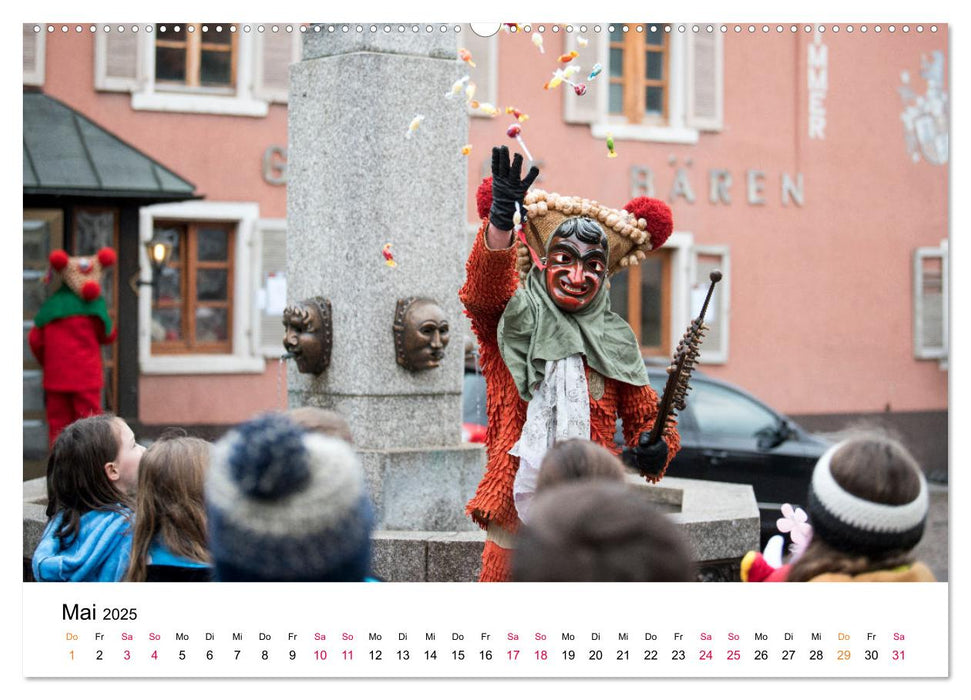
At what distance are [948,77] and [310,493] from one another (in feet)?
6.73

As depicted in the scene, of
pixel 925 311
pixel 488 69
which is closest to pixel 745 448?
pixel 925 311

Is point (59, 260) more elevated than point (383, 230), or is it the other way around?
point (59, 260)

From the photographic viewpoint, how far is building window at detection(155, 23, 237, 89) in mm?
11227

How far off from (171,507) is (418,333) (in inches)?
78.5

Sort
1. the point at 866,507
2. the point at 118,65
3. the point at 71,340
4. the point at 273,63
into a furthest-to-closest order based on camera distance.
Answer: the point at 273,63 < the point at 118,65 < the point at 71,340 < the point at 866,507

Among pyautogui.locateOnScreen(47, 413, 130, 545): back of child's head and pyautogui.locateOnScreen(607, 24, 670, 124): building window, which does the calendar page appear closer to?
pyautogui.locateOnScreen(47, 413, 130, 545): back of child's head

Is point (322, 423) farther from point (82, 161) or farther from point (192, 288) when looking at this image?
point (192, 288)

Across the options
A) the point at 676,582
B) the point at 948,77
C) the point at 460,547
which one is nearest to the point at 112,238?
the point at 460,547

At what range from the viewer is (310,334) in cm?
495

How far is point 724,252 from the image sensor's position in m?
13.8

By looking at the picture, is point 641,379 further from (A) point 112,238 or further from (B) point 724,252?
(B) point 724,252

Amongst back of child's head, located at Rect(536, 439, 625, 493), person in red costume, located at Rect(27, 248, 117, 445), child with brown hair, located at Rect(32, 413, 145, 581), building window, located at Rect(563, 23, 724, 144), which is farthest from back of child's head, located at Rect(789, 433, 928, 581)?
building window, located at Rect(563, 23, 724, 144)

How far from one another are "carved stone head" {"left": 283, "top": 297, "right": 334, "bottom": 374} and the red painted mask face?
1462mm

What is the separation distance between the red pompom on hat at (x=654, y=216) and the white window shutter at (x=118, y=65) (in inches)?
298
